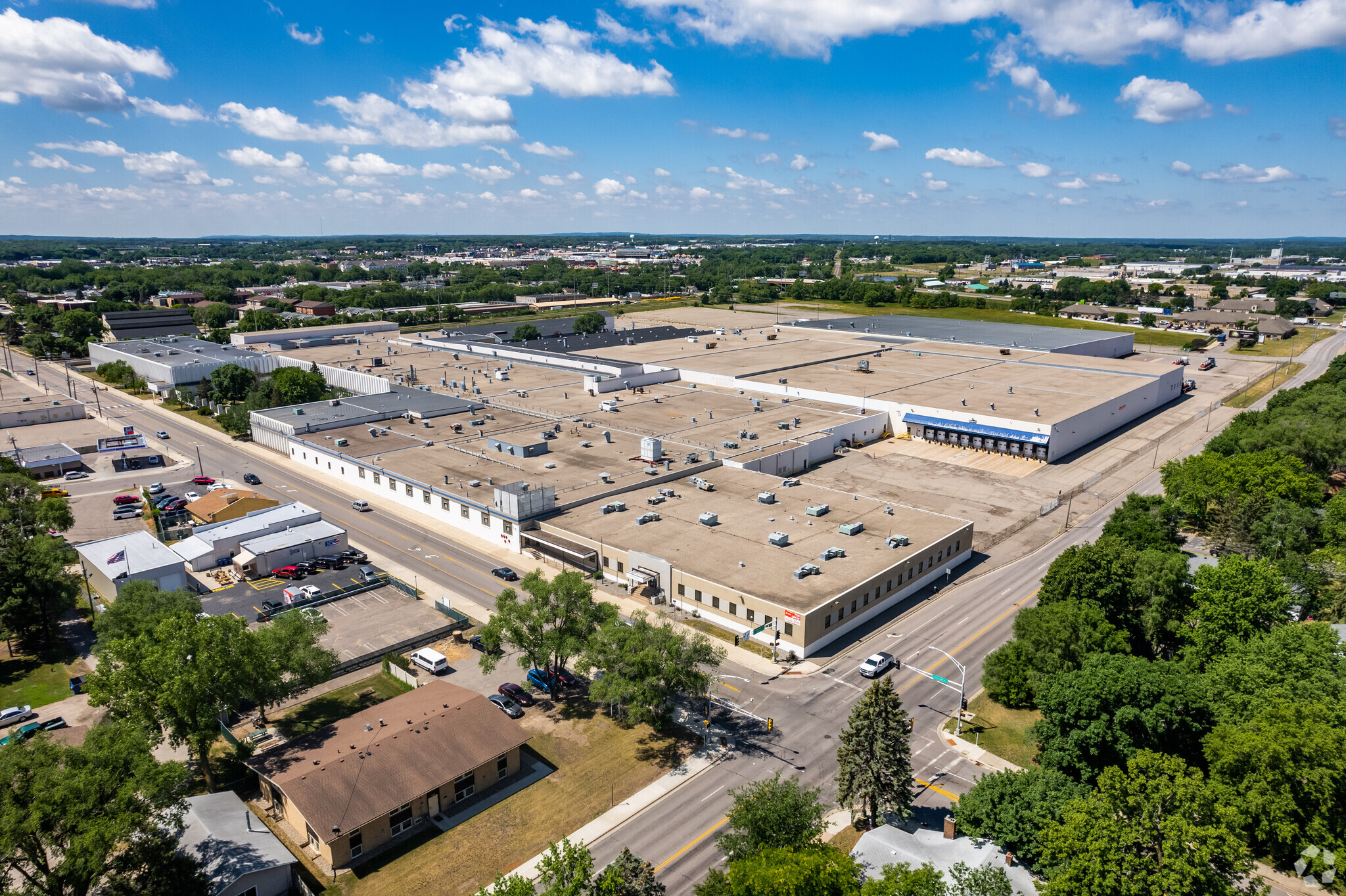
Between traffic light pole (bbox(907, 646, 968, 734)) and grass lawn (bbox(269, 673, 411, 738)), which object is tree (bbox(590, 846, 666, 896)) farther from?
grass lawn (bbox(269, 673, 411, 738))

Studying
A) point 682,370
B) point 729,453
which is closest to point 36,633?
point 729,453

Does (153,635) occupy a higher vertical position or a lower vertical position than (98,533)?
higher

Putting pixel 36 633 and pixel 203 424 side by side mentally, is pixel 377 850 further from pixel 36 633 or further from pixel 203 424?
pixel 203 424

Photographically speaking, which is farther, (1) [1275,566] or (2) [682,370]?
(2) [682,370]

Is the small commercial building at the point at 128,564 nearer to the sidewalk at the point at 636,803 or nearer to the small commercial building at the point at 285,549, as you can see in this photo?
the small commercial building at the point at 285,549

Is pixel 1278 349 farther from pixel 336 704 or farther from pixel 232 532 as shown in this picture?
pixel 232 532

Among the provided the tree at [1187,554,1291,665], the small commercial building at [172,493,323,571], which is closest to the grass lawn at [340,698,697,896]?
the tree at [1187,554,1291,665]
